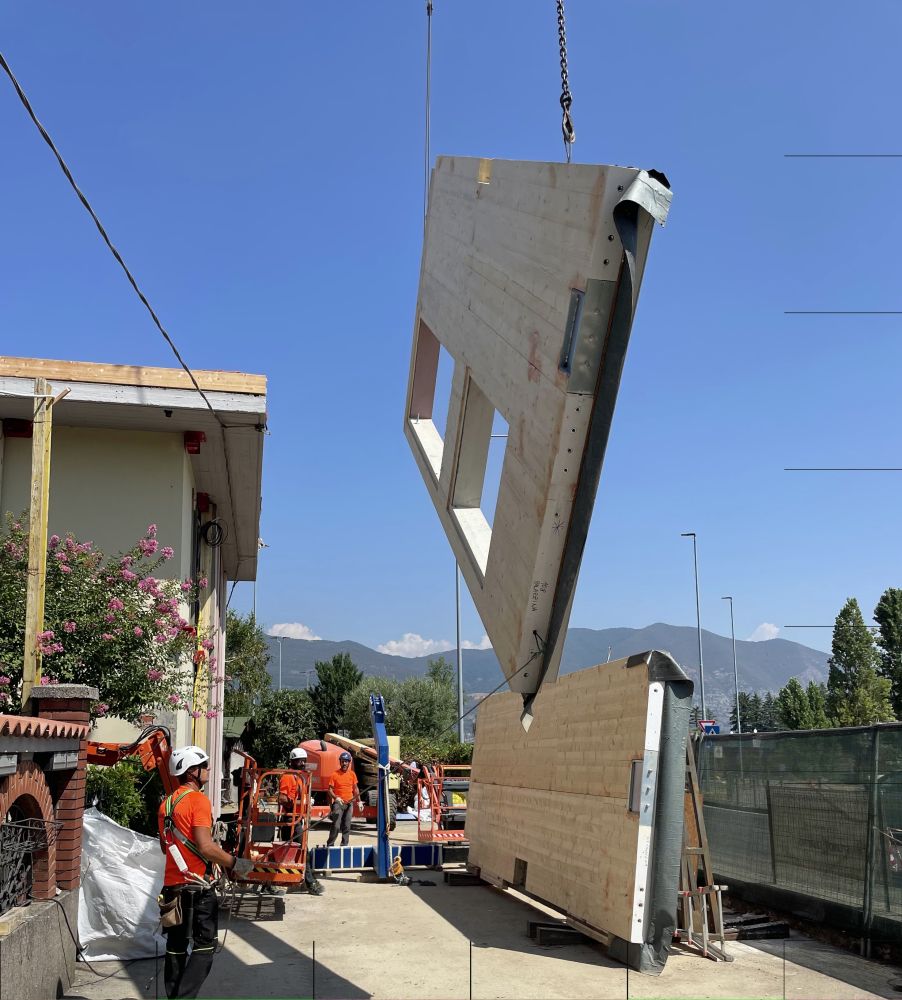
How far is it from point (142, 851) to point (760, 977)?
5.29m

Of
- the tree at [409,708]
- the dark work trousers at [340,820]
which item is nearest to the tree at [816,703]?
the tree at [409,708]

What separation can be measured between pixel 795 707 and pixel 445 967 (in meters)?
79.3

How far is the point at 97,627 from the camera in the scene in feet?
36.6

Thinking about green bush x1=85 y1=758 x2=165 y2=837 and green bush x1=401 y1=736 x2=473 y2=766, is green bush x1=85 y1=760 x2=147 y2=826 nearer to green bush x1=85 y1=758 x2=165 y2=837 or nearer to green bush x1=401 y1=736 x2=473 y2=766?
green bush x1=85 y1=758 x2=165 y2=837

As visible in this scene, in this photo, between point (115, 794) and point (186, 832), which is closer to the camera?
point (186, 832)

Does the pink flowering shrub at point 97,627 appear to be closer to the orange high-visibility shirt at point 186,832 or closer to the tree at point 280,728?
the orange high-visibility shirt at point 186,832

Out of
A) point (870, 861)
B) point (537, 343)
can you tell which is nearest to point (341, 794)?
point (870, 861)

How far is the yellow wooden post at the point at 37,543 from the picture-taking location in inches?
335

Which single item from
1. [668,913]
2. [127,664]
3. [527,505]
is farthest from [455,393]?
[127,664]

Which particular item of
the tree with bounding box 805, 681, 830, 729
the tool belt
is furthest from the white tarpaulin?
the tree with bounding box 805, 681, 830, 729

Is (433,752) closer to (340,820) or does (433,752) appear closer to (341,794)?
(340,820)

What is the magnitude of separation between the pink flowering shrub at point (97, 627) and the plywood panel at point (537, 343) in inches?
240

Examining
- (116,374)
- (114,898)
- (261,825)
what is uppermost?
(116,374)

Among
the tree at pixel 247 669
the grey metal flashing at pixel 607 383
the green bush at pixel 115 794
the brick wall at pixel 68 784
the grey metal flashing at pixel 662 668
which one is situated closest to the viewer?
the grey metal flashing at pixel 607 383
